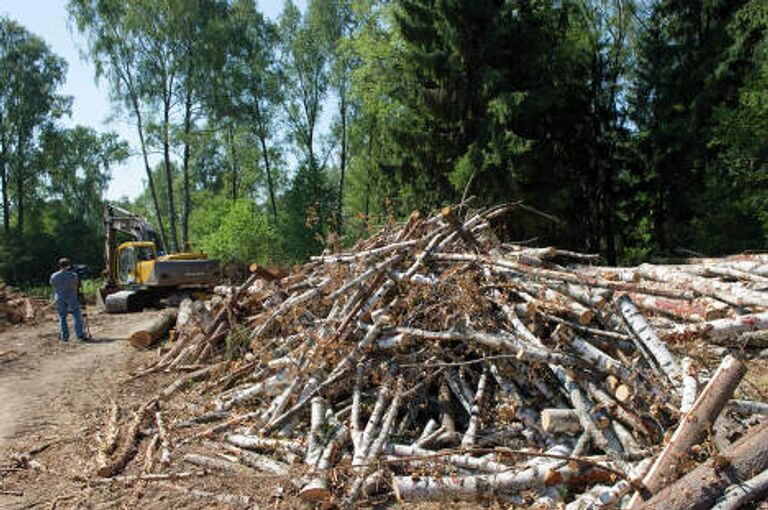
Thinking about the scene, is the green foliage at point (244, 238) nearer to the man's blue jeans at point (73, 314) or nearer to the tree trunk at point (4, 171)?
the tree trunk at point (4, 171)

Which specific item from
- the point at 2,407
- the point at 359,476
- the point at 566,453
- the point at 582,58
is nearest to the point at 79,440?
the point at 2,407

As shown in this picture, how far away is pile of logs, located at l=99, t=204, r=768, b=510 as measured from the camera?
14.4 ft

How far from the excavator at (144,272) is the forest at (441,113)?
4.36 meters

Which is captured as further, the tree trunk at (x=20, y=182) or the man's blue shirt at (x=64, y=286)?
the tree trunk at (x=20, y=182)

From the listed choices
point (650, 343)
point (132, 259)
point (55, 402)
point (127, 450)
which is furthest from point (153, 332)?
point (650, 343)

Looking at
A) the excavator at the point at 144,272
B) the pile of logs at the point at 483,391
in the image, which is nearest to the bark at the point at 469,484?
the pile of logs at the point at 483,391

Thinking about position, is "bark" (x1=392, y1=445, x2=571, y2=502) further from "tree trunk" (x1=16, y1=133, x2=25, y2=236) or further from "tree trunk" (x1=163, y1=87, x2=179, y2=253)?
"tree trunk" (x1=16, y1=133, x2=25, y2=236)

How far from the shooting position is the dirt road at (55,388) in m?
6.34

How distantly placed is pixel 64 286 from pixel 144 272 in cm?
440

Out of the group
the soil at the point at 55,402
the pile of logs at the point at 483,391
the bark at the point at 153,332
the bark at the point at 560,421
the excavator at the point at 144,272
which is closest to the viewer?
the pile of logs at the point at 483,391

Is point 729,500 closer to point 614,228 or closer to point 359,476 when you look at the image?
point 359,476

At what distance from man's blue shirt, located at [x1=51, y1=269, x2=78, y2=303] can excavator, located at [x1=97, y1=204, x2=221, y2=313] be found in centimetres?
324

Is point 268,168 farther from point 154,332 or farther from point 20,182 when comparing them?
point 154,332

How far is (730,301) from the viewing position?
6.86 metres
